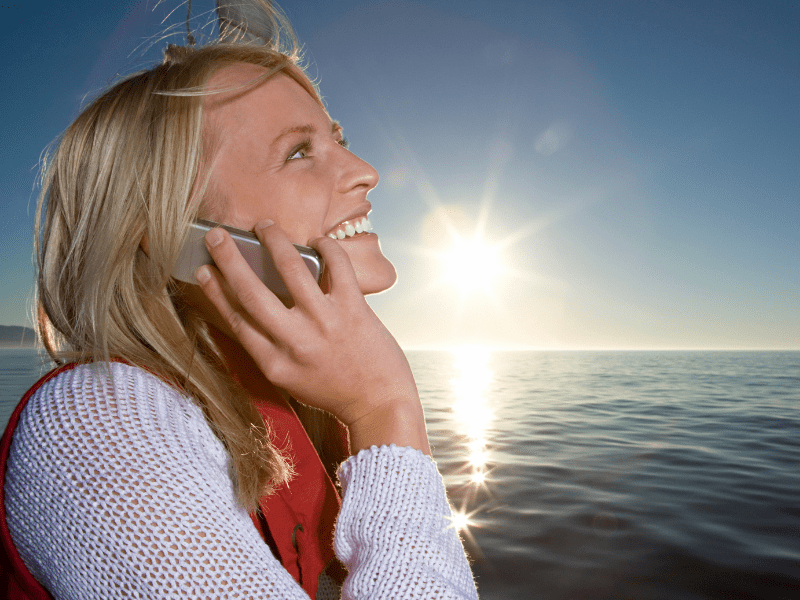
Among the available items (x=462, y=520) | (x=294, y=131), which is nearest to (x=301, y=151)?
(x=294, y=131)

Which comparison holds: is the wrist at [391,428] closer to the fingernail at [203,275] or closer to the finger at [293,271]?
the finger at [293,271]

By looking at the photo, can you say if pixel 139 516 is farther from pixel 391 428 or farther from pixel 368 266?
pixel 368 266

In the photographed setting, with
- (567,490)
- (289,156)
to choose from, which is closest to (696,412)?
(567,490)

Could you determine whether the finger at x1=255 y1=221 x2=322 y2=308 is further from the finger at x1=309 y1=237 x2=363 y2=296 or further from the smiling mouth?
the smiling mouth

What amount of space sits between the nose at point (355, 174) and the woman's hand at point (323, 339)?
41cm

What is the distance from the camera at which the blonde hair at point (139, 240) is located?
117 centimetres

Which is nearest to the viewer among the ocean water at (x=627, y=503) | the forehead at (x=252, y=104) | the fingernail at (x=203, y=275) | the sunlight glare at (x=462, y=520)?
the fingernail at (x=203, y=275)

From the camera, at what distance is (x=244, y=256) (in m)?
1.24

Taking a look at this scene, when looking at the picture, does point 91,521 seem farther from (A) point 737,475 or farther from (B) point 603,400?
(B) point 603,400

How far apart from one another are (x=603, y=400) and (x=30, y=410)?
14542 millimetres

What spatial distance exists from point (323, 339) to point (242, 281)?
264mm

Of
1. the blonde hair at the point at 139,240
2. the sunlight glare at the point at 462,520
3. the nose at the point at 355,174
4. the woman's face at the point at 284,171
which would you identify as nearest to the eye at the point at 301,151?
the woman's face at the point at 284,171

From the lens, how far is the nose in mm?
1557

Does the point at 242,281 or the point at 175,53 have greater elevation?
the point at 175,53
